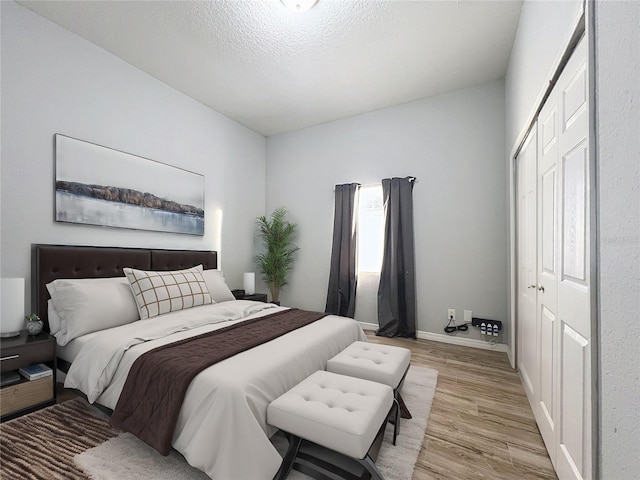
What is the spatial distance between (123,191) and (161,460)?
2.41m

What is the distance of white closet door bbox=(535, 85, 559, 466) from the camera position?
149 cm

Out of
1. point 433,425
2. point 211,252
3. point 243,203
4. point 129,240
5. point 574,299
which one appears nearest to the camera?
point 574,299

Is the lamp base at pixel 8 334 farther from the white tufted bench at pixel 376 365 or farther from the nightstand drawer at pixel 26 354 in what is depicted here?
the white tufted bench at pixel 376 365

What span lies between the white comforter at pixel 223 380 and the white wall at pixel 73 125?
42.4 inches

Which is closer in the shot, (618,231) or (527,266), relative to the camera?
(618,231)

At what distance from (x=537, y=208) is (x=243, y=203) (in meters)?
3.63

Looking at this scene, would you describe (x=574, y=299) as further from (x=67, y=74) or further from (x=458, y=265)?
(x=67, y=74)

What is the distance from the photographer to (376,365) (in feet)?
6.02

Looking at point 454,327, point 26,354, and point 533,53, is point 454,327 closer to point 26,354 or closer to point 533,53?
point 533,53

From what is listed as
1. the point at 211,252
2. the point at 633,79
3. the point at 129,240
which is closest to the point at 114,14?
the point at 129,240

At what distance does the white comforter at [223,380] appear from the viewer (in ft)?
4.16

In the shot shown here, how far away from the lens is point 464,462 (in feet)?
4.98

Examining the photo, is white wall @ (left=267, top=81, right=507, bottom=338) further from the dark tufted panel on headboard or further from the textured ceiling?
the dark tufted panel on headboard

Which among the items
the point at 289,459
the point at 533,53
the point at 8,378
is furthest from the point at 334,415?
the point at 533,53
